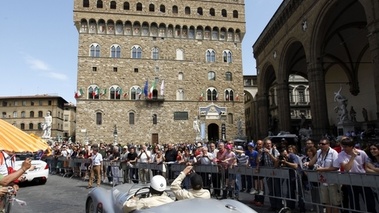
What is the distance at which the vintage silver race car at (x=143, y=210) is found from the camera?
2.93m

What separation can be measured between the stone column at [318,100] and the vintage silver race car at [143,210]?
15076 mm

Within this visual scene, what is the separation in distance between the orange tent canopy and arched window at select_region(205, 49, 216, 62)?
119 feet

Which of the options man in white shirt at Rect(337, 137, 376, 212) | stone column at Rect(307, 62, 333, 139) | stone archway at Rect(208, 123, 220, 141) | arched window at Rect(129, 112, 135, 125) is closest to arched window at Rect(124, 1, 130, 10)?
arched window at Rect(129, 112, 135, 125)

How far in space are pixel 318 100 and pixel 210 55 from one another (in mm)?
23820

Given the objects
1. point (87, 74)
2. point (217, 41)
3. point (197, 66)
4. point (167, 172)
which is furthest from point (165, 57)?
point (167, 172)

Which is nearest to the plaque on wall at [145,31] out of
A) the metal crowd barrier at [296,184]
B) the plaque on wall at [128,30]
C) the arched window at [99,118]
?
the plaque on wall at [128,30]

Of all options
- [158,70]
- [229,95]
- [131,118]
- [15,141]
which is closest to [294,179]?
[15,141]

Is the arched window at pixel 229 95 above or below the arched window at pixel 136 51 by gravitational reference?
below

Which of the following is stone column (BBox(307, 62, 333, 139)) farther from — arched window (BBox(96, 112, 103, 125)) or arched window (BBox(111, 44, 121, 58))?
arched window (BBox(111, 44, 121, 58))

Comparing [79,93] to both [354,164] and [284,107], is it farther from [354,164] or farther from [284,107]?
[354,164]

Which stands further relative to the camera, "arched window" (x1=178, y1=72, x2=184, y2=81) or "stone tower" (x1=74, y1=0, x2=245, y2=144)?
"arched window" (x1=178, y1=72, x2=184, y2=81)

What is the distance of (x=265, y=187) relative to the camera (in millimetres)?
6883

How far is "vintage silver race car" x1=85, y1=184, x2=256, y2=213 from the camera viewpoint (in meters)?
2.93

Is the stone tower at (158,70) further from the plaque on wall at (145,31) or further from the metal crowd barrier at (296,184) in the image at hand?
the metal crowd barrier at (296,184)
